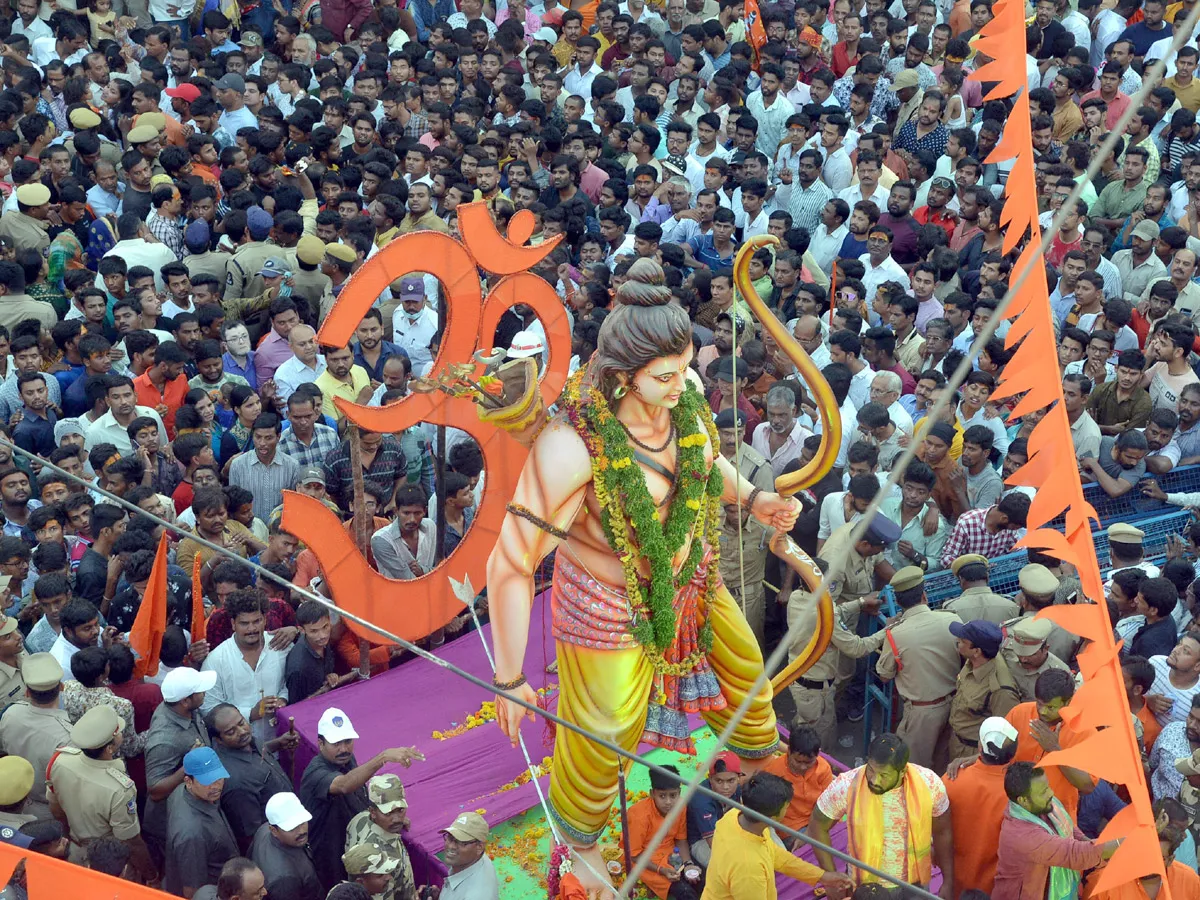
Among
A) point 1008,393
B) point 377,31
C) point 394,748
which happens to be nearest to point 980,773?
point 1008,393

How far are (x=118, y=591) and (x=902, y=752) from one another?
12.6 feet

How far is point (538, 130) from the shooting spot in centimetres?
1257

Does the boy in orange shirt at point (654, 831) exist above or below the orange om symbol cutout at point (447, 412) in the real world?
below

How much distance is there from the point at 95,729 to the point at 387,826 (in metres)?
1.25

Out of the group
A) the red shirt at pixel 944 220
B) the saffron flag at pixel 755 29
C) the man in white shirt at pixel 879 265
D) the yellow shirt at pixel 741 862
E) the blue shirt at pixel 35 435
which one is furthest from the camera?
the saffron flag at pixel 755 29

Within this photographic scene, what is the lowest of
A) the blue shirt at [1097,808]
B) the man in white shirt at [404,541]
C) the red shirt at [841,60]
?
the blue shirt at [1097,808]

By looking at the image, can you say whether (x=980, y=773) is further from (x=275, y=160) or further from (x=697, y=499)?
(x=275, y=160)

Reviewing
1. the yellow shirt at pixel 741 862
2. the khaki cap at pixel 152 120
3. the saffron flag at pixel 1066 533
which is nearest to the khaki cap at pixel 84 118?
the khaki cap at pixel 152 120

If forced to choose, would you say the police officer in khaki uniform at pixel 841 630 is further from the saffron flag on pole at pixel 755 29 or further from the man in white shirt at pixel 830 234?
the saffron flag on pole at pixel 755 29

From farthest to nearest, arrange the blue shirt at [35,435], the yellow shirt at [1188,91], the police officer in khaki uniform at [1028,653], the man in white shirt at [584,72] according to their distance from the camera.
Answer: the man in white shirt at [584,72] < the yellow shirt at [1188,91] < the blue shirt at [35,435] < the police officer in khaki uniform at [1028,653]

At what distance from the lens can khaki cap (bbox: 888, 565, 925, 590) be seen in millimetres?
7203

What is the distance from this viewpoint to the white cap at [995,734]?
19.6ft

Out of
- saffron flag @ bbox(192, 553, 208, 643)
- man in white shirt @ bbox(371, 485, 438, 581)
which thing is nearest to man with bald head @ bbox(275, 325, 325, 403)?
man in white shirt @ bbox(371, 485, 438, 581)

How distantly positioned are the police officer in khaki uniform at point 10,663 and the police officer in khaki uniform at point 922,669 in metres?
3.85
